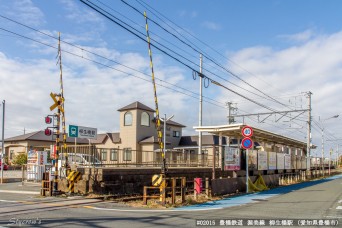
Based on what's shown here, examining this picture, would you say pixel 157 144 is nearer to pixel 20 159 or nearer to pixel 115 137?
pixel 115 137

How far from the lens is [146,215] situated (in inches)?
446

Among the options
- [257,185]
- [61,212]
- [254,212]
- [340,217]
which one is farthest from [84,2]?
[257,185]

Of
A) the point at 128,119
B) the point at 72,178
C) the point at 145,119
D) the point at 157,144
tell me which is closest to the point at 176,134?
the point at 145,119

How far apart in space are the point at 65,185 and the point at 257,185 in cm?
1132

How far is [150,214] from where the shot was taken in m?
11.6

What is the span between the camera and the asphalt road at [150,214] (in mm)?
9914

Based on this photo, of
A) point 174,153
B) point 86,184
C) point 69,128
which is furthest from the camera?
point 174,153

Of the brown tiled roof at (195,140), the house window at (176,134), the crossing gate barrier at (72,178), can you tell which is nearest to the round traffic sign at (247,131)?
the crossing gate barrier at (72,178)

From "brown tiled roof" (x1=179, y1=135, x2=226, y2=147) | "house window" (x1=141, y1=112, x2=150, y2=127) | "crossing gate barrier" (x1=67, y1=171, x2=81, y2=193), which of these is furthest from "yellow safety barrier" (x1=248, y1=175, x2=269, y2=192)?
"brown tiled roof" (x1=179, y1=135, x2=226, y2=147)

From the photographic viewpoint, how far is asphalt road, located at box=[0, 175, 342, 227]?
32.5 feet

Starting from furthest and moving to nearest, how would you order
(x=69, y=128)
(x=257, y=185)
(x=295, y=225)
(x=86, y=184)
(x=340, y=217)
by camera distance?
(x=257, y=185) → (x=69, y=128) → (x=86, y=184) → (x=340, y=217) → (x=295, y=225)

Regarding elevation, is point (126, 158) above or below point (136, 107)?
below

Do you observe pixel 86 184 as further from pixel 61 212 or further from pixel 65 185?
pixel 61 212

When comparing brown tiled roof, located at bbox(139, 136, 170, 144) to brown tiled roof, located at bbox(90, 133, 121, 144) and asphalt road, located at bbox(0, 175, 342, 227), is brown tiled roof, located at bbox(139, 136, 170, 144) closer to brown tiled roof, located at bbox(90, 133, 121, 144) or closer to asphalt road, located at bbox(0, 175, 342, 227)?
brown tiled roof, located at bbox(90, 133, 121, 144)
